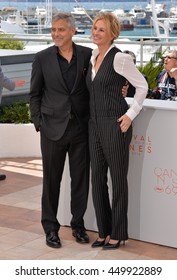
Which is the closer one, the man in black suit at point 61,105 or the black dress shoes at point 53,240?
the man in black suit at point 61,105

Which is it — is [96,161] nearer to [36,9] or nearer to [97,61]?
[97,61]

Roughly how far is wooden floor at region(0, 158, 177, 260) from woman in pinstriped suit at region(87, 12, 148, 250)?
161mm

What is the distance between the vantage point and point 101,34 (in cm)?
541

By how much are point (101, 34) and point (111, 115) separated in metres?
0.58

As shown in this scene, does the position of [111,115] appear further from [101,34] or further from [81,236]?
[81,236]

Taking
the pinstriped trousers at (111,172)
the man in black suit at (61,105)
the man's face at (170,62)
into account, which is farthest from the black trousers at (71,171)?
the man's face at (170,62)

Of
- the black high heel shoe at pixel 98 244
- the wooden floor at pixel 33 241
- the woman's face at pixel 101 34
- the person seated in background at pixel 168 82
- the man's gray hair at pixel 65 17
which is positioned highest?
the man's gray hair at pixel 65 17

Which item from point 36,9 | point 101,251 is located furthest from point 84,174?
point 36,9

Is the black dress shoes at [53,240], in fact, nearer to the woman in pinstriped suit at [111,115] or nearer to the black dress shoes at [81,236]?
the black dress shoes at [81,236]

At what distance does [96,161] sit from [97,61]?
0.73 meters

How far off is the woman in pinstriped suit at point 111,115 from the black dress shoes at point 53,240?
355mm

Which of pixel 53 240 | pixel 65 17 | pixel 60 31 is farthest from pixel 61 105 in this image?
pixel 53 240

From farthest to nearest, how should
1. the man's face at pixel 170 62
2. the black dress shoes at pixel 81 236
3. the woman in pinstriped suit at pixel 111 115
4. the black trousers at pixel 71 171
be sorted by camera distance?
the man's face at pixel 170 62
the black dress shoes at pixel 81 236
the black trousers at pixel 71 171
the woman in pinstriped suit at pixel 111 115

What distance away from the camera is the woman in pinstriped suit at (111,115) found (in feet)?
17.7
